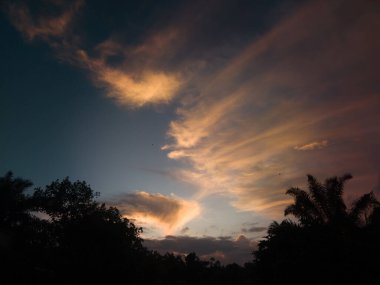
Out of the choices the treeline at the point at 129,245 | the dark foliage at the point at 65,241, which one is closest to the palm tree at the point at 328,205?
the treeline at the point at 129,245

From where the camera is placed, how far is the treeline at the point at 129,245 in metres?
20.5

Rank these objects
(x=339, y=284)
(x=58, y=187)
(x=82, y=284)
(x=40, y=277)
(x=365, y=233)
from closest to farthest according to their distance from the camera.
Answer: (x=339, y=284) < (x=365, y=233) < (x=40, y=277) < (x=82, y=284) < (x=58, y=187)

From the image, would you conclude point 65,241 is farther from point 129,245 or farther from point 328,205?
point 328,205

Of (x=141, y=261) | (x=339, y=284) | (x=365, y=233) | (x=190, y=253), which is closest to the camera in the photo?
(x=339, y=284)

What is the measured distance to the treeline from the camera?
20547 mm

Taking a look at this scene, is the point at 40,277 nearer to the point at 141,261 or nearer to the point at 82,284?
the point at 82,284

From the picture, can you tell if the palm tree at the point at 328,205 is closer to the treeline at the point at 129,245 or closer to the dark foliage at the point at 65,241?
the treeline at the point at 129,245

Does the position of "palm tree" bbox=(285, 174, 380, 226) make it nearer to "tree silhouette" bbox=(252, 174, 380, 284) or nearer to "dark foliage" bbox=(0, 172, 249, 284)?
"tree silhouette" bbox=(252, 174, 380, 284)

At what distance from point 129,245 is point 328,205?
2325 cm

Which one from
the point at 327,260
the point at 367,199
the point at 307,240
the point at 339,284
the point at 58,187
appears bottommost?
the point at 339,284

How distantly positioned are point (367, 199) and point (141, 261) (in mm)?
24074

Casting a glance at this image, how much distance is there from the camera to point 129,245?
37688 mm

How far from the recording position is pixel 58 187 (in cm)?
3972

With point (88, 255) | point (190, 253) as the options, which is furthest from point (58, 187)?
point (190, 253)
